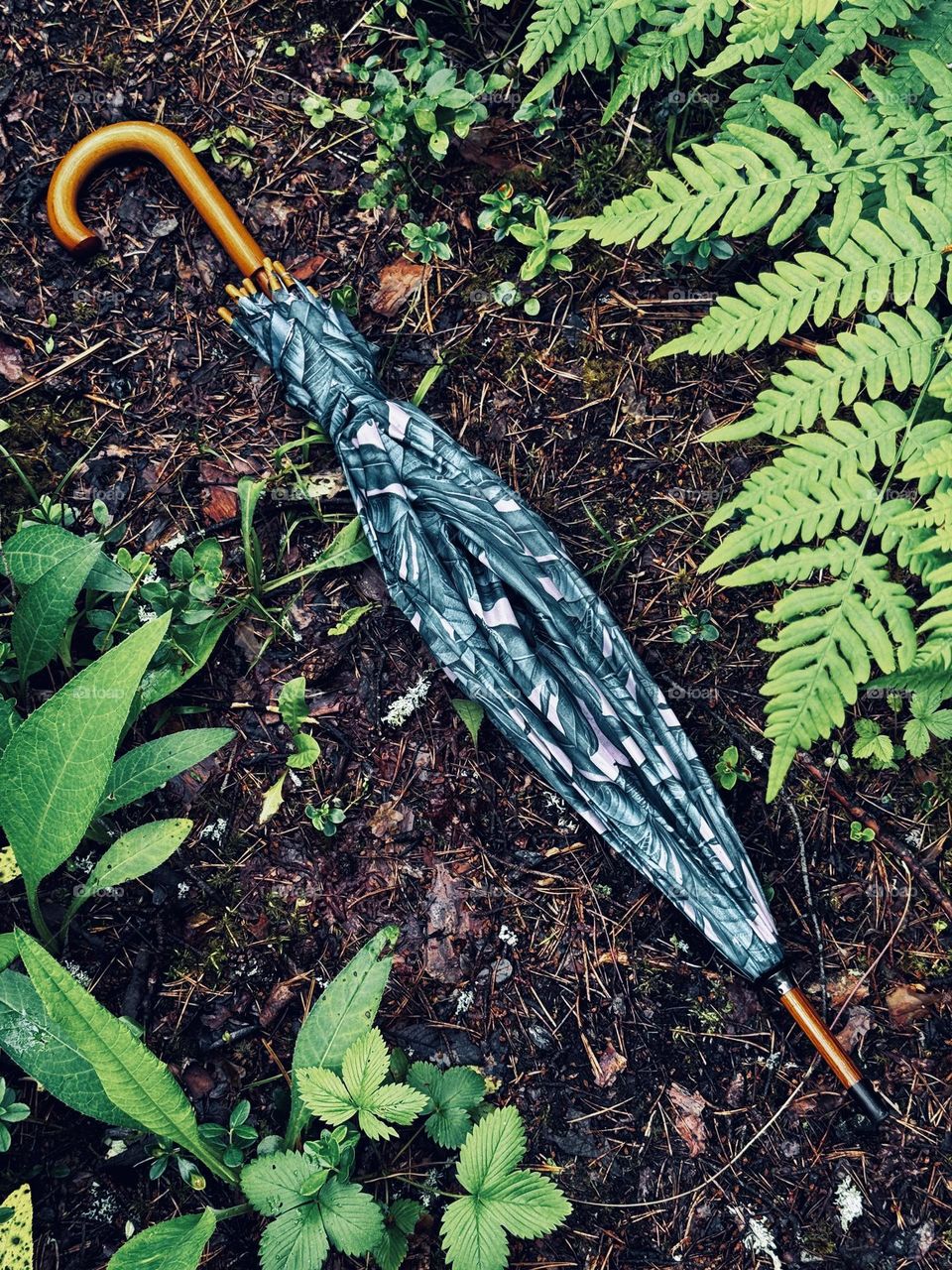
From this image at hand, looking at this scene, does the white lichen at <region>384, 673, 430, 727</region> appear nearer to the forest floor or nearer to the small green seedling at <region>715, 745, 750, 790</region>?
the forest floor

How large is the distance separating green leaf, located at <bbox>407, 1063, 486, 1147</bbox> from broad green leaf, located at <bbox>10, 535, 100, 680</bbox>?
1483 mm

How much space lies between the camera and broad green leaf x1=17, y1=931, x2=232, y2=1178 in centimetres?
192

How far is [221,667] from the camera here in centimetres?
265

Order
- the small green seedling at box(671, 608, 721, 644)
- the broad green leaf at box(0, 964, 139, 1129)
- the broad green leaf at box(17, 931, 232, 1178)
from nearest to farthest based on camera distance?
1. the broad green leaf at box(17, 931, 232, 1178)
2. the broad green leaf at box(0, 964, 139, 1129)
3. the small green seedling at box(671, 608, 721, 644)

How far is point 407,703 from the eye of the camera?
2645mm

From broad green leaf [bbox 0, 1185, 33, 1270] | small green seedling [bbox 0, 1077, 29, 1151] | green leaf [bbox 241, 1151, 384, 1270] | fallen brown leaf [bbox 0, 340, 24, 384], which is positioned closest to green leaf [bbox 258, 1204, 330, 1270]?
green leaf [bbox 241, 1151, 384, 1270]

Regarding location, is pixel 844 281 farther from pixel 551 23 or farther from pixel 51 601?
pixel 51 601

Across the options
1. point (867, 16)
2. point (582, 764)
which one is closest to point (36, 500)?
point (582, 764)

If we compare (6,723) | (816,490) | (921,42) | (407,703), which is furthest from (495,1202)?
(921,42)

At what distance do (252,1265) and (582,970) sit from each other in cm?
111

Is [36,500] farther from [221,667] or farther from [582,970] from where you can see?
[582,970]

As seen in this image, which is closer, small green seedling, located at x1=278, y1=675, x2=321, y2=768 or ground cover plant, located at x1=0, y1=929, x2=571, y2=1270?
ground cover plant, located at x1=0, y1=929, x2=571, y2=1270

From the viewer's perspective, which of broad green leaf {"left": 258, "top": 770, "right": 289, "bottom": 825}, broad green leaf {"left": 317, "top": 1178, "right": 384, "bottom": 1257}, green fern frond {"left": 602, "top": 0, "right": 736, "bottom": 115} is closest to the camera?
broad green leaf {"left": 317, "top": 1178, "right": 384, "bottom": 1257}

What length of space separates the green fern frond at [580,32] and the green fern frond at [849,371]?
0.98 meters
